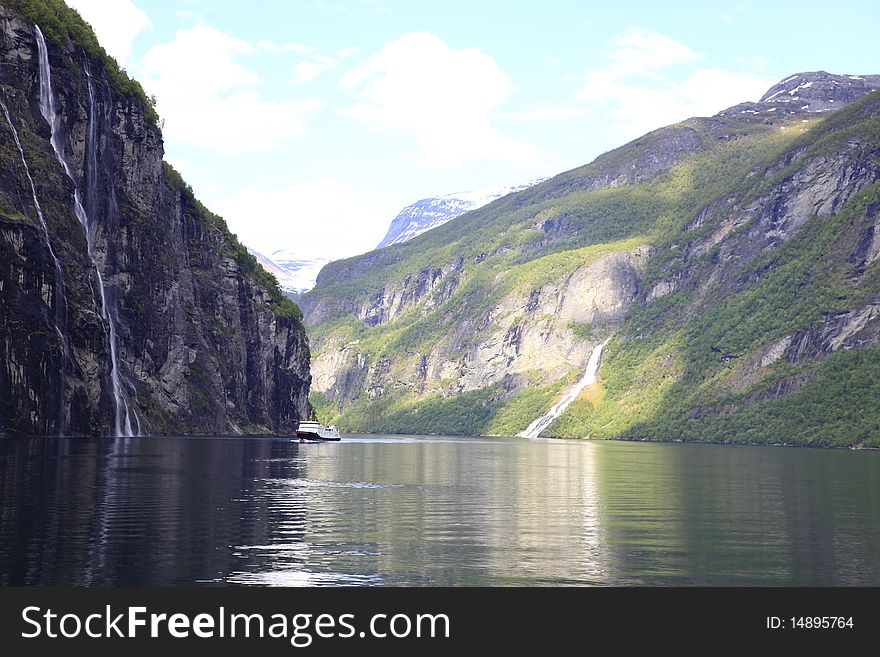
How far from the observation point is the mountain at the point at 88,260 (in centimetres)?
12319

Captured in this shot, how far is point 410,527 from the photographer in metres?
50.8

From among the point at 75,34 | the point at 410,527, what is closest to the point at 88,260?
the point at 75,34

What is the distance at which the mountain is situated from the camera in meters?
123

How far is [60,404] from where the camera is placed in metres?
129

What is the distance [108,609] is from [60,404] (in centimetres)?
10703

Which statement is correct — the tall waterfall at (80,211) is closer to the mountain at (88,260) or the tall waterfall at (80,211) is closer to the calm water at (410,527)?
the mountain at (88,260)

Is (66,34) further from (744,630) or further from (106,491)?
(744,630)

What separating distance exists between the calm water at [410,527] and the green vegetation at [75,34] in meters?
84.6

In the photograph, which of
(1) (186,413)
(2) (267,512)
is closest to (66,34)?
(1) (186,413)

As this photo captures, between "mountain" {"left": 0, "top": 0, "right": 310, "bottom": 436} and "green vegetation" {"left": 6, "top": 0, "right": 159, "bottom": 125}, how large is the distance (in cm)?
36

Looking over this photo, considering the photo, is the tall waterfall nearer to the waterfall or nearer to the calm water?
the waterfall

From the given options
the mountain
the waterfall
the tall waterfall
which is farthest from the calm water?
the tall waterfall

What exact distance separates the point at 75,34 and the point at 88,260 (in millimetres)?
43311

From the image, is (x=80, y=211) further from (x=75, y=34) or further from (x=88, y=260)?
(x=75, y=34)
